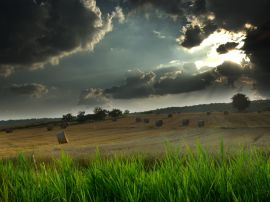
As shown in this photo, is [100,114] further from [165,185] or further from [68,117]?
[165,185]

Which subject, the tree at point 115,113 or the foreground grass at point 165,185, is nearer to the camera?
the foreground grass at point 165,185

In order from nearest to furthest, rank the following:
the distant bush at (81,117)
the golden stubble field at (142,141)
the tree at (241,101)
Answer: the golden stubble field at (142,141) → the distant bush at (81,117) → the tree at (241,101)

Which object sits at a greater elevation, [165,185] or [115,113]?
[115,113]

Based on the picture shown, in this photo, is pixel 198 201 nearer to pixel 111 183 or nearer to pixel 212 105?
pixel 111 183

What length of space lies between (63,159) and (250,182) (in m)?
2.76

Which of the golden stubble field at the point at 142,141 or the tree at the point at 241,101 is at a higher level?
the tree at the point at 241,101

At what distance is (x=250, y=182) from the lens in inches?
193

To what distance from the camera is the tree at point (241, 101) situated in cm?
9844

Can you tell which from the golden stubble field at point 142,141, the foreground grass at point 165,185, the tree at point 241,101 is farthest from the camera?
the tree at point 241,101

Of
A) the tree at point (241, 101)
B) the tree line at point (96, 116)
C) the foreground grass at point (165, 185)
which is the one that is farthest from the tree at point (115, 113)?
the foreground grass at point (165, 185)

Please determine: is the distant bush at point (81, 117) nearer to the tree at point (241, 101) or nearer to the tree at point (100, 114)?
the tree at point (100, 114)

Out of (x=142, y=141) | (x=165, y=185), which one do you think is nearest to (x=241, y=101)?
(x=142, y=141)

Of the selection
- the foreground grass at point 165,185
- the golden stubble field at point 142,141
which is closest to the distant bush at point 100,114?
the golden stubble field at point 142,141

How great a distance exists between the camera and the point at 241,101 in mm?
98812
